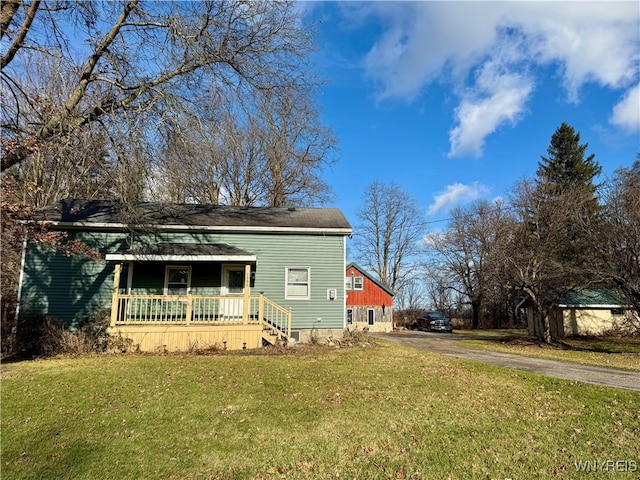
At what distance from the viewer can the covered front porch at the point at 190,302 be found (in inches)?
445

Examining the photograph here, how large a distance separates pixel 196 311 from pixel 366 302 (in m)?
18.7

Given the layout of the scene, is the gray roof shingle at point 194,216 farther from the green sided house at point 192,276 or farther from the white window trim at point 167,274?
the white window trim at point 167,274

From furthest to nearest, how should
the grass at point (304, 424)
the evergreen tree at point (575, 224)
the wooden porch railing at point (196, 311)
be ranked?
1. the evergreen tree at point (575, 224)
2. the wooden porch railing at point (196, 311)
3. the grass at point (304, 424)

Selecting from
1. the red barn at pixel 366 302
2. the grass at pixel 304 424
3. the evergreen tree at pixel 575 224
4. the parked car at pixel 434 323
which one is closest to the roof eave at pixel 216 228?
the grass at pixel 304 424

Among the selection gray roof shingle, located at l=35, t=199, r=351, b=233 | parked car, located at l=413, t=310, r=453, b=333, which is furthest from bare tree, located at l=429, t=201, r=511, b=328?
gray roof shingle, located at l=35, t=199, r=351, b=233

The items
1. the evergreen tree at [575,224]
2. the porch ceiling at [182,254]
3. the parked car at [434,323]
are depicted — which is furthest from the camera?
the parked car at [434,323]

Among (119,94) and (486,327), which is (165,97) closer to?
(119,94)

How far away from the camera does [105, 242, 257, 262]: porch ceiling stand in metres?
11.8

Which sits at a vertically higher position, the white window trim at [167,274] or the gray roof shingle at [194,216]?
the gray roof shingle at [194,216]

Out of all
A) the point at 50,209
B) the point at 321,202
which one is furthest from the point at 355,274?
the point at 50,209

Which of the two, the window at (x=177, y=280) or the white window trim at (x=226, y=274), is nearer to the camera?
the window at (x=177, y=280)

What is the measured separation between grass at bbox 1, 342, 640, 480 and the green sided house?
9.91 feet

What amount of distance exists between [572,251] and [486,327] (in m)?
20.8

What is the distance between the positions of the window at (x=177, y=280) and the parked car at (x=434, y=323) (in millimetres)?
22948
